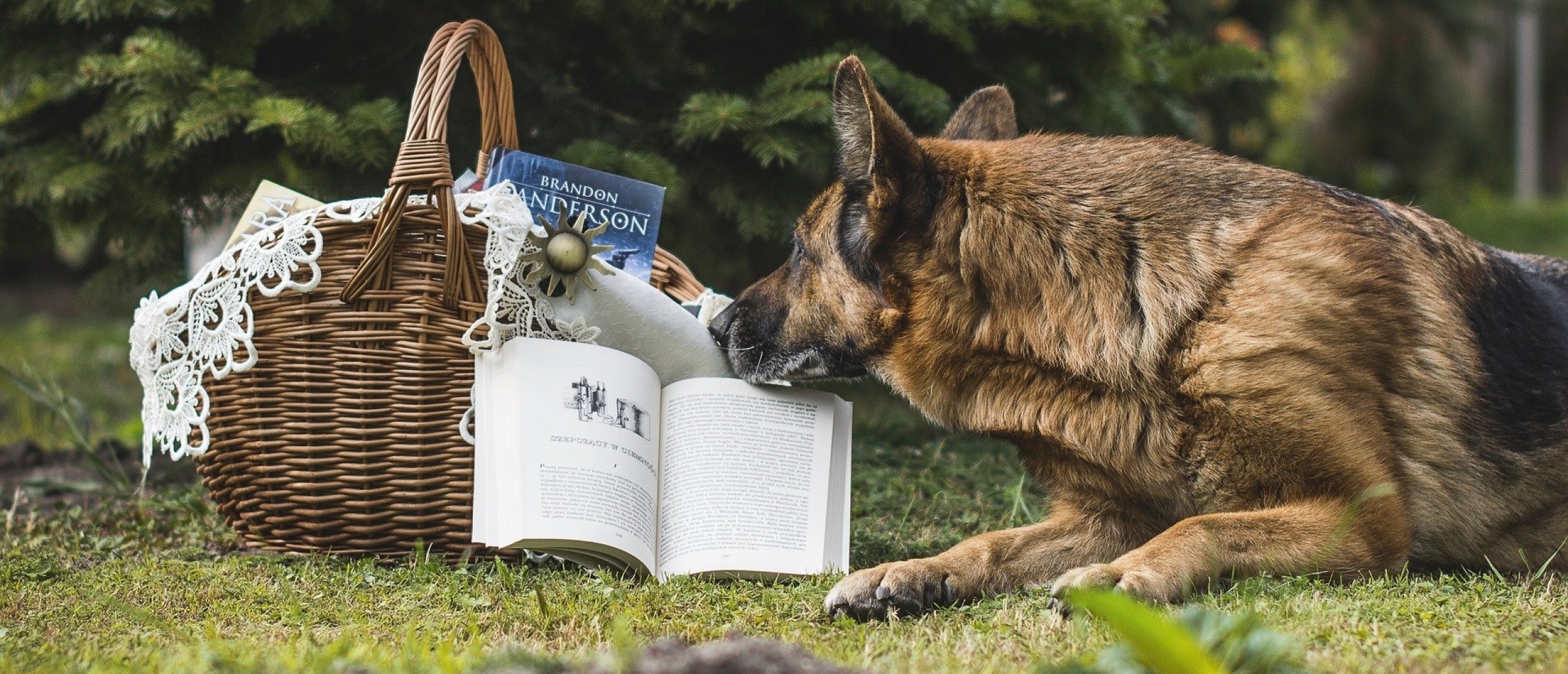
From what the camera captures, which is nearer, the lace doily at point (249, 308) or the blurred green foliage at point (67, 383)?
the lace doily at point (249, 308)

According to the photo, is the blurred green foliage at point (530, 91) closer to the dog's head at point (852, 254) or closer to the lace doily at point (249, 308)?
the dog's head at point (852, 254)

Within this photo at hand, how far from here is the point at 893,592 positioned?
2328mm

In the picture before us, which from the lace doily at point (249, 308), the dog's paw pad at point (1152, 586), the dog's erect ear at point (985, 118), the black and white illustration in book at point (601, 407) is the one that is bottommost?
the dog's paw pad at point (1152, 586)

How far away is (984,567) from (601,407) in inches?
35.4

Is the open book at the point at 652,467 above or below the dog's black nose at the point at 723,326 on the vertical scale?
below

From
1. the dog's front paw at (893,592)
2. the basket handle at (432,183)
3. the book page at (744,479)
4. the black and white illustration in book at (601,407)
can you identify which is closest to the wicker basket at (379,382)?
the basket handle at (432,183)

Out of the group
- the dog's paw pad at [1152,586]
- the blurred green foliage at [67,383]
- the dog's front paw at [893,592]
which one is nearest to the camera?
the dog's paw pad at [1152,586]

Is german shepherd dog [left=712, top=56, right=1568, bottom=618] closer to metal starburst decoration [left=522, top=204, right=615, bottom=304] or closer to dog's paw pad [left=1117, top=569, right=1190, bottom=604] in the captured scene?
dog's paw pad [left=1117, top=569, right=1190, bottom=604]

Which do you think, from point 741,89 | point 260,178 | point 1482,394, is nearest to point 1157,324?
point 1482,394

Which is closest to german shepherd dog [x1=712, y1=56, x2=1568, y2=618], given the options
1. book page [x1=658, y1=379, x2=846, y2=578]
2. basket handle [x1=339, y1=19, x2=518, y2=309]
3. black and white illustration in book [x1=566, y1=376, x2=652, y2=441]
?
book page [x1=658, y1=379, x2=846, y2=578]

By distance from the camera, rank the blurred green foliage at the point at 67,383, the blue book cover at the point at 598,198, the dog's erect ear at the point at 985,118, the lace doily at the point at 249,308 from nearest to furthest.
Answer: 1. the lace doily at the point at 249,308
2. the blue book cover at the point at 598,198
3. the dog's erect ear at the point at 985,118
4. the blurred green foliage at the point at 67,383

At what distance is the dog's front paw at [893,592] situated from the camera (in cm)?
230

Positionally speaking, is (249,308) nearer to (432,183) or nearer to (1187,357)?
(432,183)

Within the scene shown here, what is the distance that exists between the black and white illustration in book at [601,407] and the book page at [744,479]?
138mm
